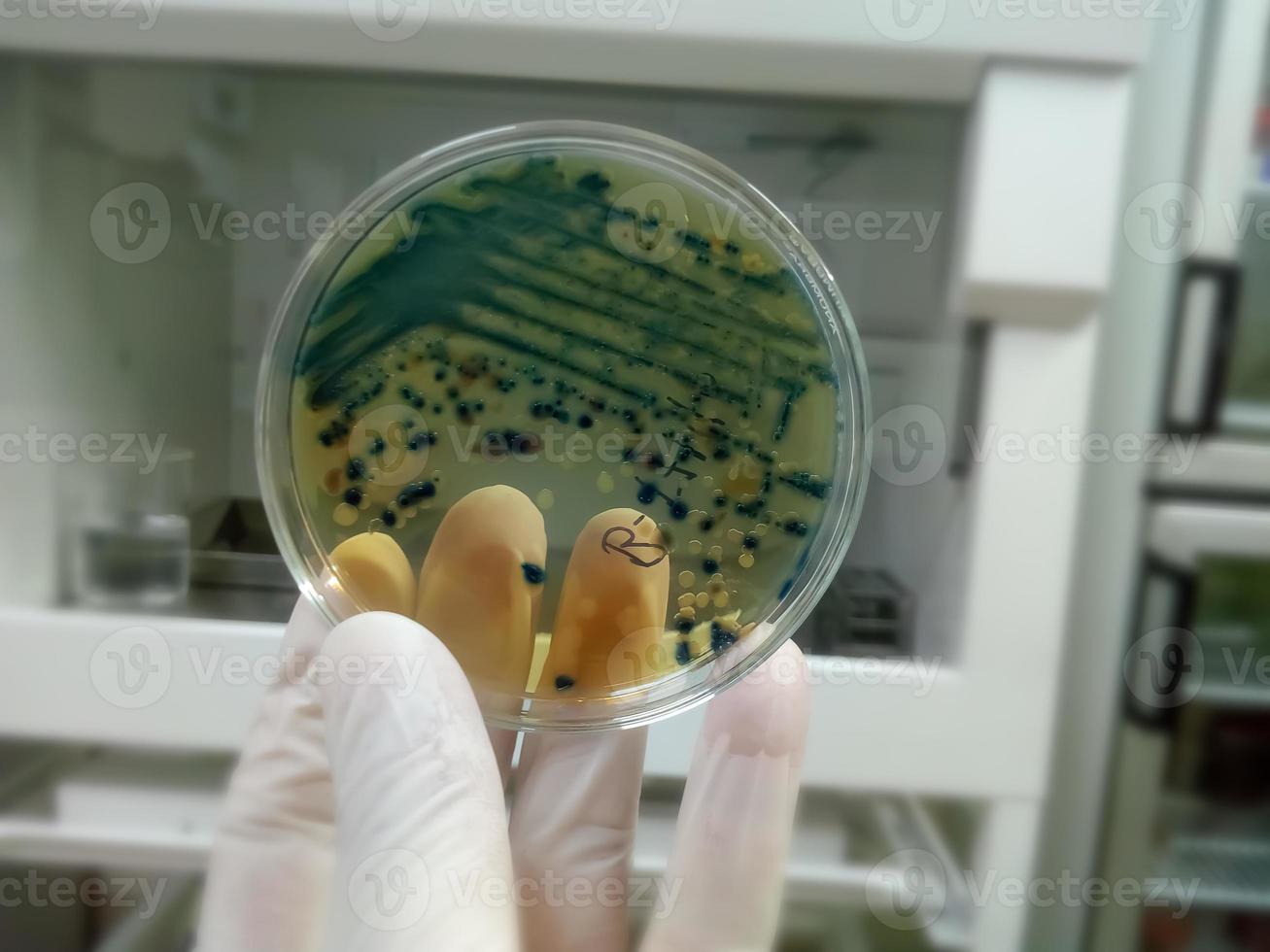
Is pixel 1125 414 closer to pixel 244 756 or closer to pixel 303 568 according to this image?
pixel 303 568

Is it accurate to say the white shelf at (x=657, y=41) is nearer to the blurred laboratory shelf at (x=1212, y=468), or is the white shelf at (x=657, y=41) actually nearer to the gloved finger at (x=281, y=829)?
the blurred laboratory shelf at (x=1212, y=468)

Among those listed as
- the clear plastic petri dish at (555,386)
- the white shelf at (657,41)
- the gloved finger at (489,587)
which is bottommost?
the gloved finger at (489,587)

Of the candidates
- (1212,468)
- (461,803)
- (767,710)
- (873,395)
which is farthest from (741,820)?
(1212,468)

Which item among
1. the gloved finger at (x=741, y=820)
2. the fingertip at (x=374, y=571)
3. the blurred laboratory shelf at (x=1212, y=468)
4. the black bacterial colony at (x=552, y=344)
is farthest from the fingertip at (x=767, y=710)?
the blurred laboratory shelf at (x=1212, y=468)

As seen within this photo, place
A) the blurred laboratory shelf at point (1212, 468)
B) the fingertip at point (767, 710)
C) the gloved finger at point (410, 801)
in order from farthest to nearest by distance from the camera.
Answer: the blurred laboratory shelf at point (1212, 468) → the fingertip at point (767, 710) → the gloved finger at point (410, 801)

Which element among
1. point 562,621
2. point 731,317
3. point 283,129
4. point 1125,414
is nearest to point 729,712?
point 562,621

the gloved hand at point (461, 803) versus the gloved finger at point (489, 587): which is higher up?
the gloved finger at point (489, 587)

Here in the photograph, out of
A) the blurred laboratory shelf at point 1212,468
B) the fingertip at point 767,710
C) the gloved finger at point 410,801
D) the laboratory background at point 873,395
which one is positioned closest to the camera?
the gloved finger at point 410,801

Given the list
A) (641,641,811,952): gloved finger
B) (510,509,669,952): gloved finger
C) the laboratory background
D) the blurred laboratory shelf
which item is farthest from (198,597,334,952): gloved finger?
the blurred laboratory shelf

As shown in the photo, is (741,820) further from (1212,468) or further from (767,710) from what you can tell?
(1212,468)
